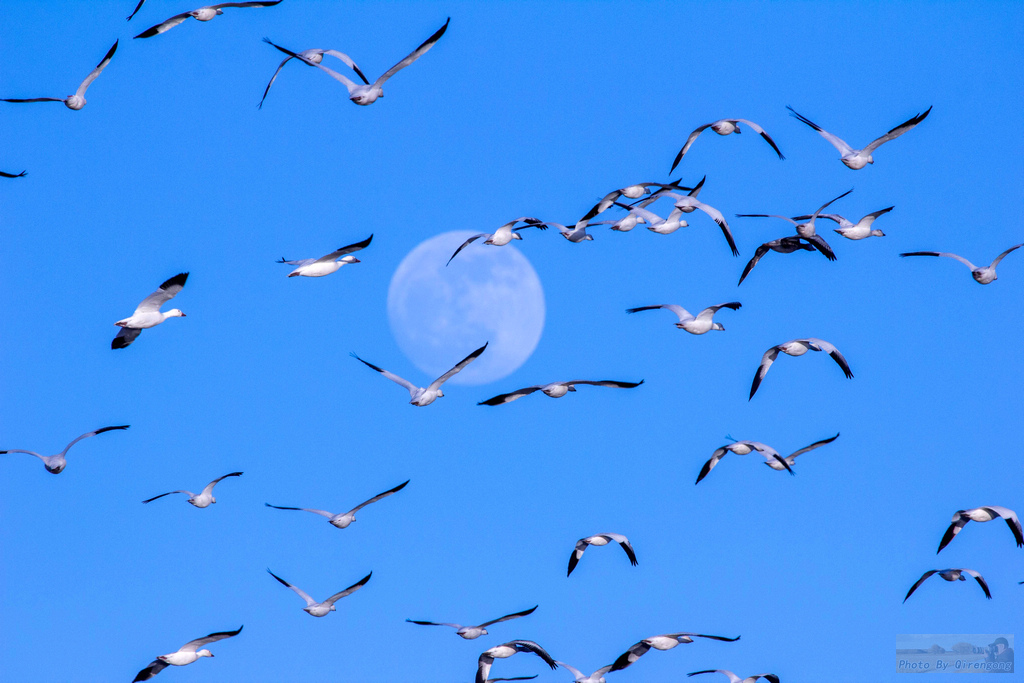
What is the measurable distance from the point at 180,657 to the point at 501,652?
10.4m

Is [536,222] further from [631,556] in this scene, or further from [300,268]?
[631,556]

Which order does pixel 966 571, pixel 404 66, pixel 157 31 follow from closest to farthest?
pixel 404 66 < pixel 157 31 < pixel 966 571

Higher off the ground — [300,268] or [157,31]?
[157,31]

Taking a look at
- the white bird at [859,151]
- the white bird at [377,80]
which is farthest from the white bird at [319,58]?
the white bird at [859,151]

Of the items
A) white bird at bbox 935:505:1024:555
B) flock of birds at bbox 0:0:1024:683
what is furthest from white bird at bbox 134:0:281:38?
white bird at bbox 935:505:1024:555

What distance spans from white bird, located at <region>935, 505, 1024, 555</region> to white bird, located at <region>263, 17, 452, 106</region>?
2097 cm

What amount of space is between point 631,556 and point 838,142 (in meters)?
14.8

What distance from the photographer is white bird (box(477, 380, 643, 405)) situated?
1114 inches

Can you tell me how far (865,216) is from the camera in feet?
97.2

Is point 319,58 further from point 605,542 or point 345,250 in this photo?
point 605,542

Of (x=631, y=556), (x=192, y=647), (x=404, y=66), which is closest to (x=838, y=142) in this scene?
(x=404, y=66)

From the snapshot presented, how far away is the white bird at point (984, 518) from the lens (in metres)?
28.0

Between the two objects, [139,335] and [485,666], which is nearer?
[139,335]

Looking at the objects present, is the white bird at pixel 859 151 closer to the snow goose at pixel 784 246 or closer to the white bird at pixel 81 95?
the snow goose at pixel 784 246
